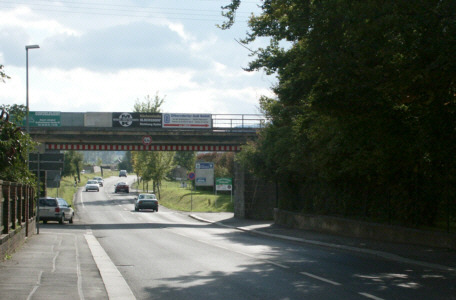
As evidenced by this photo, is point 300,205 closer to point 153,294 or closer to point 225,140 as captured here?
point 225,140

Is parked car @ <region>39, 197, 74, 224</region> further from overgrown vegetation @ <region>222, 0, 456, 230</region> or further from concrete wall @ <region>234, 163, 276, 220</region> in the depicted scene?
overgrown vegetation @ <region>222, 0, 456, 230</region>

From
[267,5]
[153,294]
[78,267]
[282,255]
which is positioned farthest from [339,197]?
[153,294]

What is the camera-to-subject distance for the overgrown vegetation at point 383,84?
12273 millimetres

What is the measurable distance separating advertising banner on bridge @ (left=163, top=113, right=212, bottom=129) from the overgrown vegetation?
23.7 metres

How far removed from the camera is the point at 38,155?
2584 centimetres

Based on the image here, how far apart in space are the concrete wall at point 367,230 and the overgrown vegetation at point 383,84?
1.86 feet

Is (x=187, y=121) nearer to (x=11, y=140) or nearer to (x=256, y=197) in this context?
(x=256, y=197)

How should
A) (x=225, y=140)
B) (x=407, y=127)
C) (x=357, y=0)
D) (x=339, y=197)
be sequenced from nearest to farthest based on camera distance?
1. (x=357, y=0)
2. (x=407, y=127)
3. (x=339, y=197)
4. (x=225, y=140)

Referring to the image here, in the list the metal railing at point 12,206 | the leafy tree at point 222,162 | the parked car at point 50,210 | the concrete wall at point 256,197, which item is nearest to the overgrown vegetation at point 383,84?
the metal railing at point 12,206

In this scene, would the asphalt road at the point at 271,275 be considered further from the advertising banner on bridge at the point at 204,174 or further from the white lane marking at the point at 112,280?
the advertising banner on bridge at the point at 204,174

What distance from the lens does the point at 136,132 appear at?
137 feet

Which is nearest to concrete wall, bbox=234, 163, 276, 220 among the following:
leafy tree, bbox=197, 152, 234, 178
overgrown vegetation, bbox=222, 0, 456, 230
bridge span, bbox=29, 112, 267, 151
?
bridge span, bbox=29, 112, 267, 151

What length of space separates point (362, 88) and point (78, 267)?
755cm

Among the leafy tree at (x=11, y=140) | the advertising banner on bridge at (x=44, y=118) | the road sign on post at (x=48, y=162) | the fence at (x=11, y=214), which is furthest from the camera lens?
the advertising banner on bridge at (x=44, y=118)
